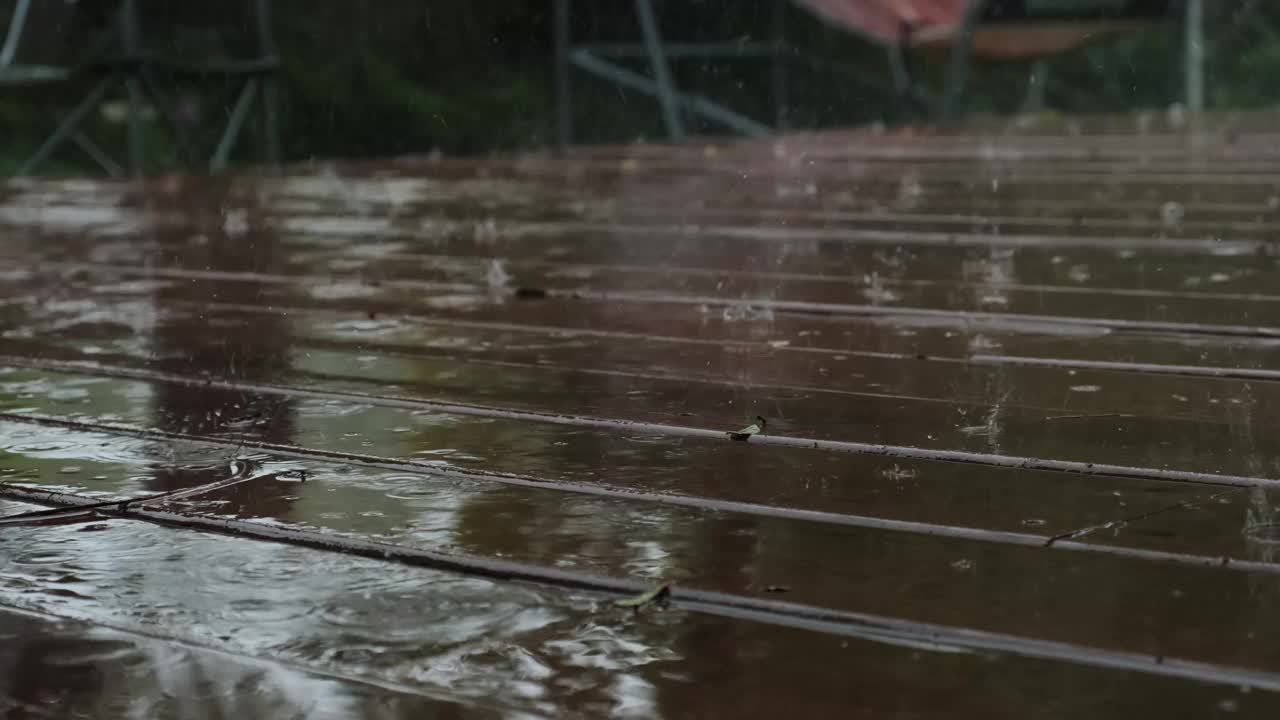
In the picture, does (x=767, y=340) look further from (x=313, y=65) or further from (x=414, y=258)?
(x=313, y=65)

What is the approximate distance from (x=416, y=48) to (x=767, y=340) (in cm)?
436

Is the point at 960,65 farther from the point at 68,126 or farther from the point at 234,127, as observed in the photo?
the point at 68,126

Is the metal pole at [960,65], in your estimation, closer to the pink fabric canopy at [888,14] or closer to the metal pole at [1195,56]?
the pink fabric canopy at [888,14]

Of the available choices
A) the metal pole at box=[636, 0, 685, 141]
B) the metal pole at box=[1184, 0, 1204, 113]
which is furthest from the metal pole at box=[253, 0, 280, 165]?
the metal pole at box=[1184, 0, 1204, 113]

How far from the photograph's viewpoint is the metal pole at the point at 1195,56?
7531 millimetres

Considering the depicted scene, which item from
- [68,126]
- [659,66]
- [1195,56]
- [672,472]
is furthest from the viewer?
[1195,56]

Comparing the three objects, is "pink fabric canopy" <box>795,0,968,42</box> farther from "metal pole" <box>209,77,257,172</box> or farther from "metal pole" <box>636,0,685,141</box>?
"metal pole" <box>209,77,257,172</box>

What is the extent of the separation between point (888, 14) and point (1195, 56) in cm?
142

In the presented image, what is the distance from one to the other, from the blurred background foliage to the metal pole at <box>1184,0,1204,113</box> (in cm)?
4

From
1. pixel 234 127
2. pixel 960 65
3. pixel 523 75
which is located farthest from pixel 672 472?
pixel 960 65

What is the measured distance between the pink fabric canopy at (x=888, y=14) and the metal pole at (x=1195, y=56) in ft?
3.35

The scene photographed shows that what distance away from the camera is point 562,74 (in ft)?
19.9

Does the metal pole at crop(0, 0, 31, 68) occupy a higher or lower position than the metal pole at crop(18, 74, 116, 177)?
higher

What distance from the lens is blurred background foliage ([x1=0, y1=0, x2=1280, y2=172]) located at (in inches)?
199
